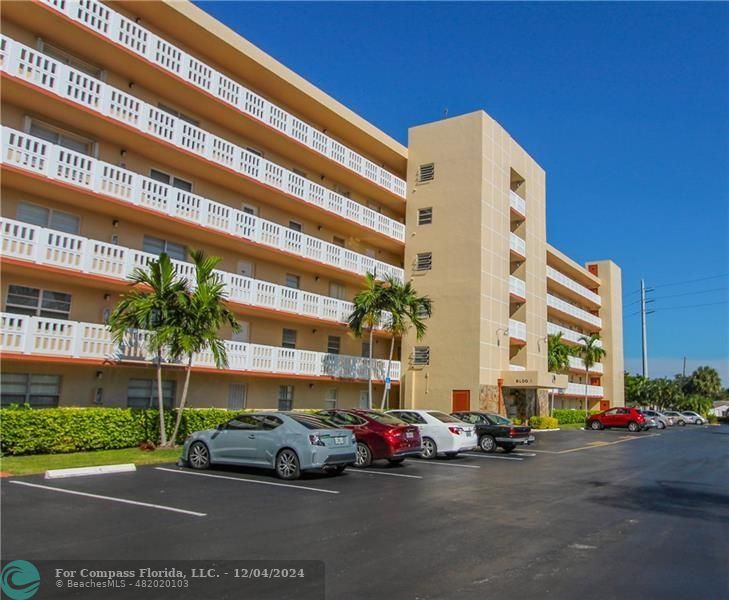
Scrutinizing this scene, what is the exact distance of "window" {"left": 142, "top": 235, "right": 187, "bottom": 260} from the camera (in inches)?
883

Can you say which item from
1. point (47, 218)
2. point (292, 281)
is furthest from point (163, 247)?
point (292, 281)

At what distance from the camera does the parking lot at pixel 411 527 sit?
270 inches

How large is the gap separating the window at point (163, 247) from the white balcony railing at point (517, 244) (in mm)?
21205

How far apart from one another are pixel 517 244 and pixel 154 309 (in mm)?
25915

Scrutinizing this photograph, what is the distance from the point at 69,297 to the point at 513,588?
1743cm

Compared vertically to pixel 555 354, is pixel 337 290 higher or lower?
higher

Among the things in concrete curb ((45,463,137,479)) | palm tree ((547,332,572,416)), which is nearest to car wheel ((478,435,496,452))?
concrete curb ((45,463,137,479))

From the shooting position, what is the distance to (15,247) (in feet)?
54.2

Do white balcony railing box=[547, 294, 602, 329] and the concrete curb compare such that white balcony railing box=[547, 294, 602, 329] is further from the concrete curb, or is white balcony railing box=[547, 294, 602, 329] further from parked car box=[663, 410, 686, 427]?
the concrete curb

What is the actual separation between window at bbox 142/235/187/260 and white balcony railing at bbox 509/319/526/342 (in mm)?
20862

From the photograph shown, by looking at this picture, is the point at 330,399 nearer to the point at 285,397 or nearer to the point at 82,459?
the point at 285,397

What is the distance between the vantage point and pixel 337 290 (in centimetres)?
3172

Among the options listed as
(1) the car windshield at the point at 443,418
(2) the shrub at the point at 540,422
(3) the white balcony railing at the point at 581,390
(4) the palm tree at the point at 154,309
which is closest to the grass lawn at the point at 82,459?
(4) the palm tree at the point at 154,309

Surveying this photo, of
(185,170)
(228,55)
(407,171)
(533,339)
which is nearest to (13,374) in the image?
(185,170)
